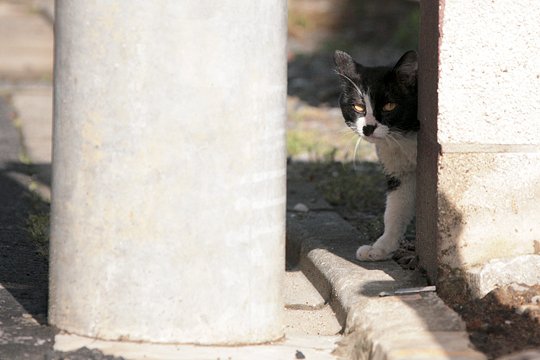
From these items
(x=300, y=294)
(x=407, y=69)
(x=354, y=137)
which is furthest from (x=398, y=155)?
(x=354, y=137)

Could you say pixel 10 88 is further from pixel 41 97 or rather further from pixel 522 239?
pixel 522 239

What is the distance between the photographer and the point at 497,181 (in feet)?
11.4

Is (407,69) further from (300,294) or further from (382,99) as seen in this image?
(300,294)

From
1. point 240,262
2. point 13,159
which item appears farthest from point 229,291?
point 13,159

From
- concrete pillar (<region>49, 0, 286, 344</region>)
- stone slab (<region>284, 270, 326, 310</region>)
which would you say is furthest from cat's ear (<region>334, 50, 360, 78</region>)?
concrete pillar (<region>49, 0, 286, 344</region>)

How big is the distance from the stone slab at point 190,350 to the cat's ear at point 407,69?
1338 mm

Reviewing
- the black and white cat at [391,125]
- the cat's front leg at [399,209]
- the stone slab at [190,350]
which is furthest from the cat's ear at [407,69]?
the stone slab at [190,350]

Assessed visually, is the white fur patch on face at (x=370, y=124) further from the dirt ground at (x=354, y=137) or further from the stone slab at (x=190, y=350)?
the stone slab at (x=190, y=350)

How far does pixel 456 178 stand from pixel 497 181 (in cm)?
15

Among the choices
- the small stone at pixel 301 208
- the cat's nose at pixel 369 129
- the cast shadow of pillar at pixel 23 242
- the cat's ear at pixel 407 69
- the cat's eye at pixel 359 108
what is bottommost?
the cast shadow of pillar at pixel 23 242

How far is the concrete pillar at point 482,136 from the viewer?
3.40m

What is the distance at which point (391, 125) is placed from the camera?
411 cm

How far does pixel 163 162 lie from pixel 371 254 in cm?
130

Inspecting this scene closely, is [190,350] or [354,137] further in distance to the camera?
[354,137]
